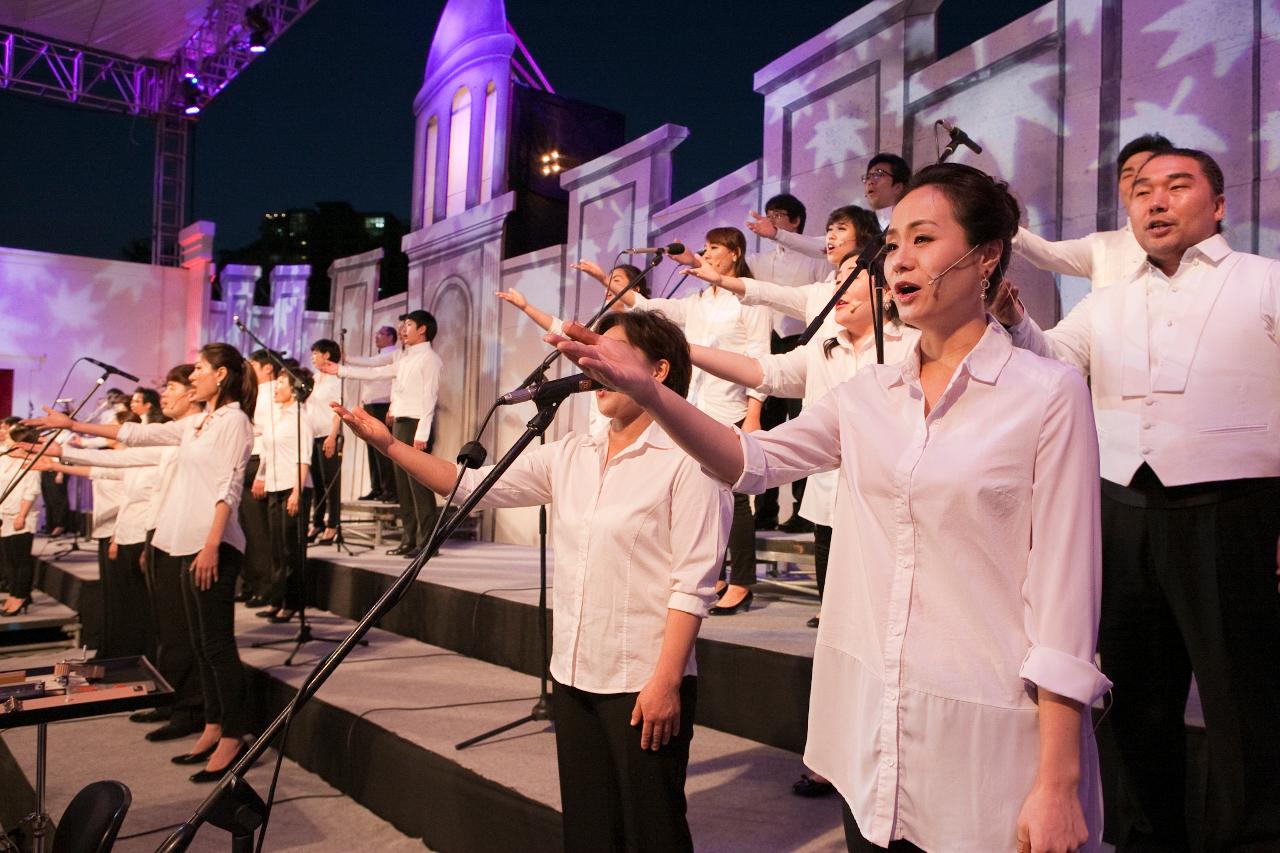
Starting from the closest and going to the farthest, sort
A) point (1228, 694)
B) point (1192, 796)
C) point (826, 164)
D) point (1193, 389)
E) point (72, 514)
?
point (1228, 694)
point (1193, 389)
point (1192, 796)
point (826, 164)
point (72, 514)

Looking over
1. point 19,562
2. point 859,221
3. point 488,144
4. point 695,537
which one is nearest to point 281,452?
point 19,562

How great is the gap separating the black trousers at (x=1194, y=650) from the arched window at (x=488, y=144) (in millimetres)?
8432

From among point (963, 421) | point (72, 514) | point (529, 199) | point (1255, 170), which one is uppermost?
point (529, 199)

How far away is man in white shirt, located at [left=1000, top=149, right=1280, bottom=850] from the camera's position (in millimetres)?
1979

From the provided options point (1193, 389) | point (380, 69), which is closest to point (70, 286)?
point (1193, 389)

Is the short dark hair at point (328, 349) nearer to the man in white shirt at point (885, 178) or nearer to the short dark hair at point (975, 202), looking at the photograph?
the man in white shirt at point (885, 178)

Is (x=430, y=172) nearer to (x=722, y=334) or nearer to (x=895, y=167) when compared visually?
(x=722, y=334)

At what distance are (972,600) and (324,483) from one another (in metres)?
8.10

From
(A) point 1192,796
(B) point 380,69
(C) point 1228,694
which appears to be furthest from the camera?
(B) point 380,69

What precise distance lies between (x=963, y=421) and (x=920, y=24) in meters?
4.89

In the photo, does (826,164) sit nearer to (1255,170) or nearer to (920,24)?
(920,24)

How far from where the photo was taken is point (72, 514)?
12.5 meters

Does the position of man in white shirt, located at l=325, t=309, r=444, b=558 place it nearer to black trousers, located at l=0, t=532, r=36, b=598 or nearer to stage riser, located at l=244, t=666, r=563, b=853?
stage riser, located at l=244, t=666, r=563, b=853

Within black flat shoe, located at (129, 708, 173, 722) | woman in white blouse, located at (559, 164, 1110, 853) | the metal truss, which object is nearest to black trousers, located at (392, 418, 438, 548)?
black flat shoe, located at (129, 708, 173, 722)
